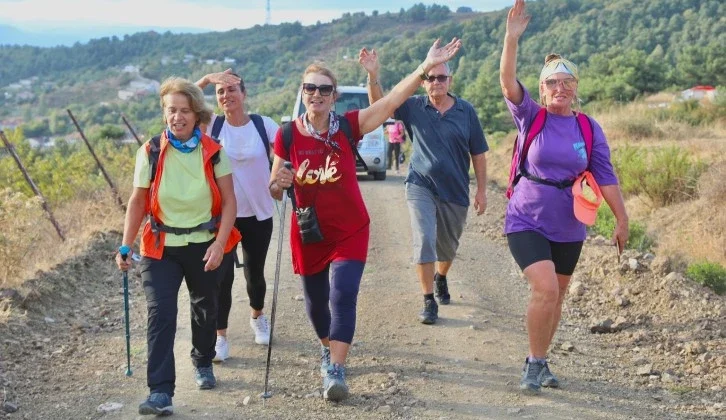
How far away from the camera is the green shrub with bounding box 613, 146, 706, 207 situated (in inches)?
572

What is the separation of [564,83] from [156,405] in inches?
117

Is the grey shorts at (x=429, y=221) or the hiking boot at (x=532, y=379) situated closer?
the hiking boot at (x=532, y=379)

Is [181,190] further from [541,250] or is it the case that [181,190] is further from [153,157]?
[541,250]

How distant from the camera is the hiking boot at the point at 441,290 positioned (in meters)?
7.79

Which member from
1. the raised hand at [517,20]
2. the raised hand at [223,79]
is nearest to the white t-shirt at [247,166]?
the raised hand at [223,79]

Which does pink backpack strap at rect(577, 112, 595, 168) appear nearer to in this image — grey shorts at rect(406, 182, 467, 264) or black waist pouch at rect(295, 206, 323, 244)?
black waist pouch at rect(295, 206, 323, 244)

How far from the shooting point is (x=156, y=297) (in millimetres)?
5121

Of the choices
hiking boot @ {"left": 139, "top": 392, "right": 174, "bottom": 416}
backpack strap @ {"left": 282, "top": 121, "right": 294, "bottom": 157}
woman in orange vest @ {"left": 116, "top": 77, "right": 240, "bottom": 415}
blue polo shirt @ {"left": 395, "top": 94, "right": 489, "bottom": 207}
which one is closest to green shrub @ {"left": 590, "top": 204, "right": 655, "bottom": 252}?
blue polo shirt @ {"left": 395, "top": 94, "right": 489, "bottom": 207}

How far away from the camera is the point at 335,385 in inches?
208

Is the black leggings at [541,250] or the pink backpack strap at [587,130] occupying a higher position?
the pink backpack strap at [587,130]

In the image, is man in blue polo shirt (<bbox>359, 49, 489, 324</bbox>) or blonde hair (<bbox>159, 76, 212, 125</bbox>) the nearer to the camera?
blonde hair (<bbox>159, 76, 212, 125</bbox>)

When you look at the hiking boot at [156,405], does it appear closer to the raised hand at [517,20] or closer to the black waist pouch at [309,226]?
the black waist pouch at [309,226]

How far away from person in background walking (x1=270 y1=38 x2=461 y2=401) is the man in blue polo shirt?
167 cm

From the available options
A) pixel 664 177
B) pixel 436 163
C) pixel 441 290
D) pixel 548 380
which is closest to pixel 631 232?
pixel 664 177
